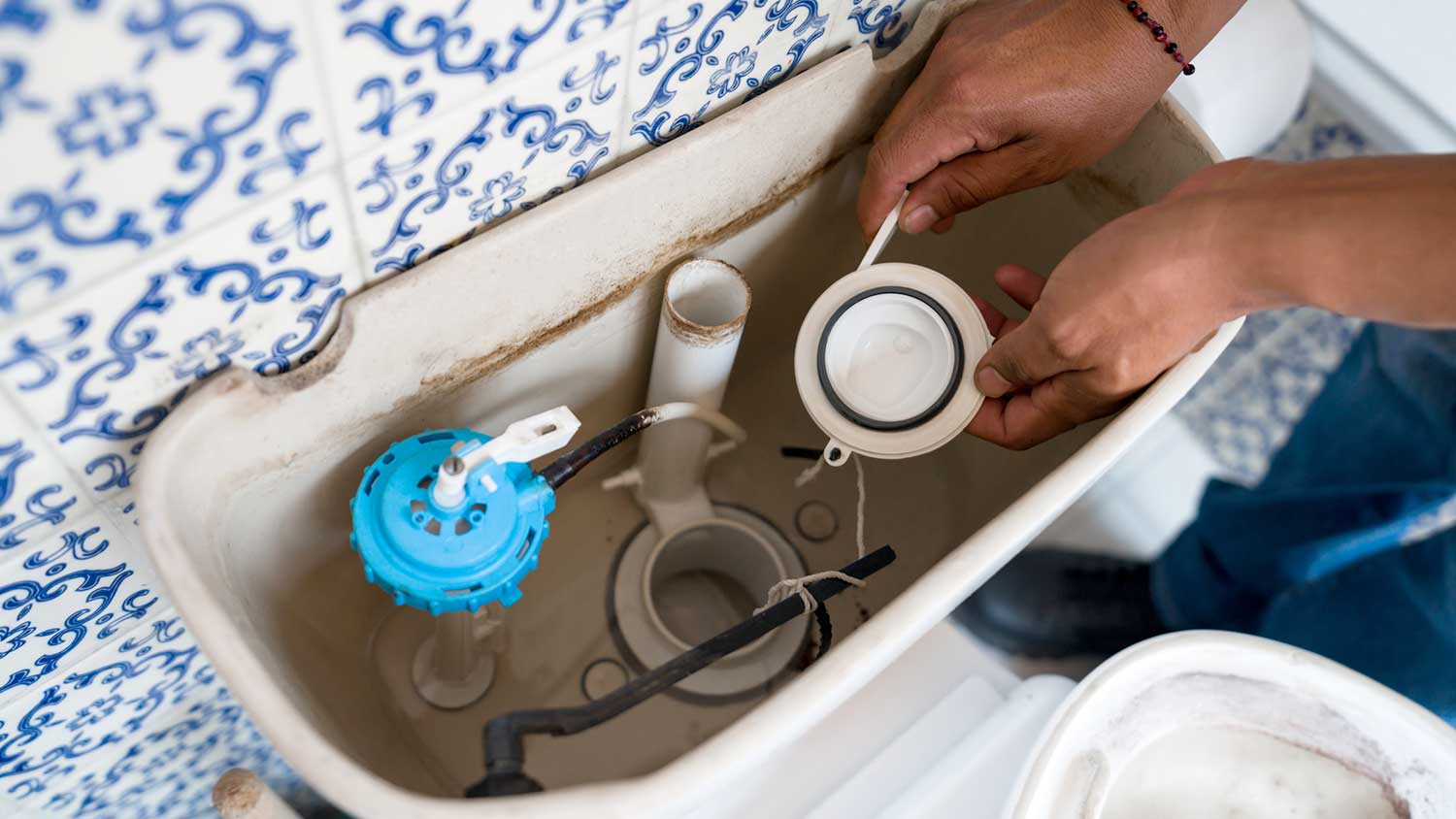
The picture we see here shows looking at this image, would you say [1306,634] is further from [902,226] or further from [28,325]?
[28,325]

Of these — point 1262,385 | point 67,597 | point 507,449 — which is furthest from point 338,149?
point 1262,385

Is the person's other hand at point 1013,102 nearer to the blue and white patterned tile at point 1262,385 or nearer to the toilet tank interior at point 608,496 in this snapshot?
the toilet tank interior at point 608,496

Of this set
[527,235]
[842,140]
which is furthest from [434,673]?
[842,140]

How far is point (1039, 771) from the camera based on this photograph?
0.57m

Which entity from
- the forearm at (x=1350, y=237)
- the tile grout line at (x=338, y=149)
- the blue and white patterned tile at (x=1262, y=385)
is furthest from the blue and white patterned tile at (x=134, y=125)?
the blue and white patterned tile at (x=1262, y=385)

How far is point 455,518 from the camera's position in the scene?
520mm

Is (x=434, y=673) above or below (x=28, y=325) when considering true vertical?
below

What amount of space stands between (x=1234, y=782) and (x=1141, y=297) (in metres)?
0.33

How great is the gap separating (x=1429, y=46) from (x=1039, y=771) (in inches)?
39.6

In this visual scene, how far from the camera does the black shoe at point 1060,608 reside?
997mm

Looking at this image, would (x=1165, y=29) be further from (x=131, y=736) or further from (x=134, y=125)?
(x=131, y=736)

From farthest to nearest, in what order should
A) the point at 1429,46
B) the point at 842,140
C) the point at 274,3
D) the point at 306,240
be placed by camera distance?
the point at 1429,46 < the point at 842,140 < the point at 306,240 < the point at 274,3

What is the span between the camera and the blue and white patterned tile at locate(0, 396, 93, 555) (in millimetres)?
417

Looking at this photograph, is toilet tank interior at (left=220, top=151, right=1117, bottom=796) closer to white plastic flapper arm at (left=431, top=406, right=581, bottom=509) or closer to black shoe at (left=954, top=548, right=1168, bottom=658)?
white plastic flapper arm at (left=431, top=406, right=581, bottom=509)
